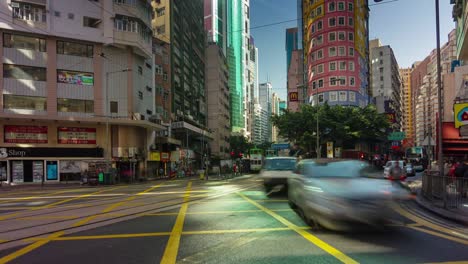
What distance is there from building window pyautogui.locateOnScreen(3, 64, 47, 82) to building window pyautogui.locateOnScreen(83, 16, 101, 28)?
20.8 ft

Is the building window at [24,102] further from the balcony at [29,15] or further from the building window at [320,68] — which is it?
the building window at [320,68]

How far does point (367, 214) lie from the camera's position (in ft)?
23.9

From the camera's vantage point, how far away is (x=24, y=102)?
3528 centimetres

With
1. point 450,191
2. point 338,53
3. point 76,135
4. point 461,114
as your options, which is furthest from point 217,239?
point 338,53

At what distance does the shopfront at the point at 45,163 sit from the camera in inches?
1341

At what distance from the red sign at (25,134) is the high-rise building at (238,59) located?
100946mm

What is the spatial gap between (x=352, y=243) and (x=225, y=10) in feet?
465

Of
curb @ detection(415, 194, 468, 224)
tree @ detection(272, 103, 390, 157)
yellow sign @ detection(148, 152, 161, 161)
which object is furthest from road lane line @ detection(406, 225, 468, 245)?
yellow sign @ detection(148, 152, 161, 161)

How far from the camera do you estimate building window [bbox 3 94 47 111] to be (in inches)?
1358

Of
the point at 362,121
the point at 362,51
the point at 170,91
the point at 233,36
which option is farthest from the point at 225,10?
the point at 362,121

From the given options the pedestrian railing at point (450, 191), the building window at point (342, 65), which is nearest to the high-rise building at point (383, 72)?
the building window at point (342, 65)

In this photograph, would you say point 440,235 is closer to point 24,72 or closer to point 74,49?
point 24,72

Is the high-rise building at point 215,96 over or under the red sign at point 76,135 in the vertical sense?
over

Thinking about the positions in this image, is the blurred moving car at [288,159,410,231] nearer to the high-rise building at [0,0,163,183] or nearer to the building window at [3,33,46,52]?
the high-rise building at [0,0,163,183]
